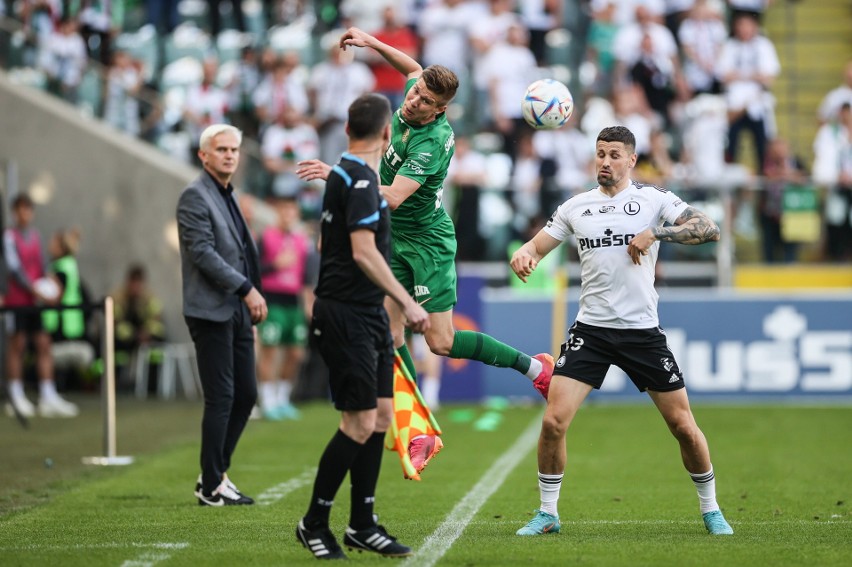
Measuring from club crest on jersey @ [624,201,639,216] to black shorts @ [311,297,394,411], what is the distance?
1775mm

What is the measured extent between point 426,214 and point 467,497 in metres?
2.00

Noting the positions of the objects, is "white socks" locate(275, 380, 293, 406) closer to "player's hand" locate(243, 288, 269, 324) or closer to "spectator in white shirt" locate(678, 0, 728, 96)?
"spectator in white shirt" locate(678, 0, 728, 96)

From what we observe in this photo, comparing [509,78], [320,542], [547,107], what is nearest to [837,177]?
[509,78]

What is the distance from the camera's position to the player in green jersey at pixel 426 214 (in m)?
8.50

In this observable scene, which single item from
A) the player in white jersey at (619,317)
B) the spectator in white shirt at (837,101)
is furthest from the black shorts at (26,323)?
the spectator in white shirt at (837,101)

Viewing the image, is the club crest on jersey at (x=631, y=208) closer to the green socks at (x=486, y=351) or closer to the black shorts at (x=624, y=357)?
the black shorts at (x=624, y=357)

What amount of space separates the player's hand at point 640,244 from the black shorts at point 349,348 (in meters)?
1.64

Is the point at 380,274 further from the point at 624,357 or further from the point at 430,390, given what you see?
the point at 430,390

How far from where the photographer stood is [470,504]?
9.29 metres

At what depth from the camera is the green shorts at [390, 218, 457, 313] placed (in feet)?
30.1

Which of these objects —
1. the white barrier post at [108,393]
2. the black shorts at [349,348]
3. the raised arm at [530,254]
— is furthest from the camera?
the white barrier post at [108,393]

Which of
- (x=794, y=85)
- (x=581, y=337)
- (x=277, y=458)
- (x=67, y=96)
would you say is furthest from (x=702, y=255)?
(x=581, y=337)

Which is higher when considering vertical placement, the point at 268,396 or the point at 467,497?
the point at 467,497

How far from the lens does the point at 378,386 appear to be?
23.4ft
